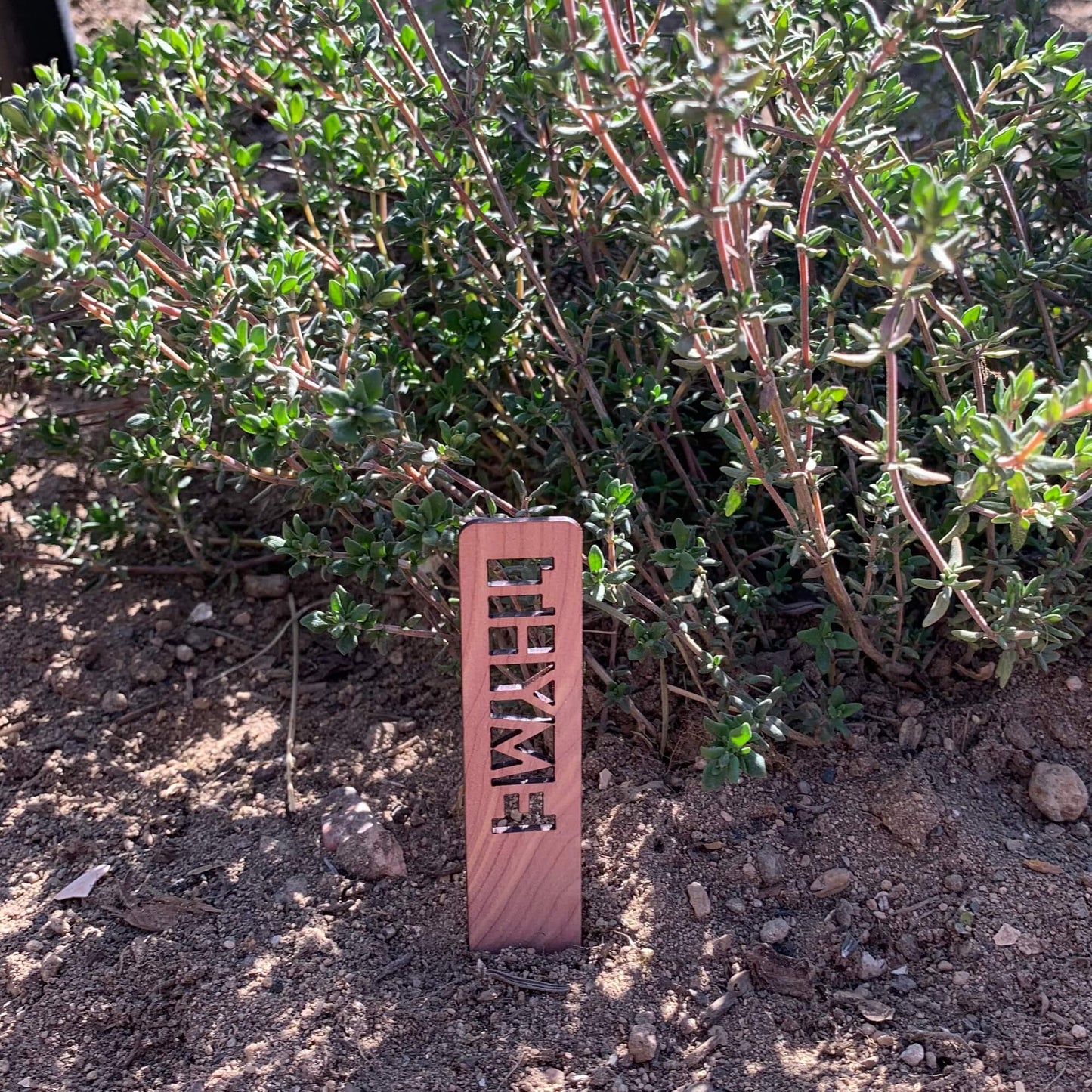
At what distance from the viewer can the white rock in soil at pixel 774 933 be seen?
6.38 ft

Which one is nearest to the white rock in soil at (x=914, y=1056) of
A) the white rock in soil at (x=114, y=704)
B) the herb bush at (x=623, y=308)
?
the herb bush at (x=623, y=308)

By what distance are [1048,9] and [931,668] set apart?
2205mm

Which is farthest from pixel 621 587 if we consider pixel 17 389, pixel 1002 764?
pixel 17 389

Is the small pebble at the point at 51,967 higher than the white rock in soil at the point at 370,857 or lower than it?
lower

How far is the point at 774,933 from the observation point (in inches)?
76.6

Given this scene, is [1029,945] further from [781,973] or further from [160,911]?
[160,911]

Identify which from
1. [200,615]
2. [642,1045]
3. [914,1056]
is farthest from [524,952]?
[200,615]

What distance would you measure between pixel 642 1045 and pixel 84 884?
1049 millimetres

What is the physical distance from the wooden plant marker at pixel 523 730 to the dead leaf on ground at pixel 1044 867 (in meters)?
0.78

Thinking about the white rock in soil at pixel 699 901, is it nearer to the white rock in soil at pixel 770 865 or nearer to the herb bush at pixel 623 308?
the white rock in soil at pixel 770 865

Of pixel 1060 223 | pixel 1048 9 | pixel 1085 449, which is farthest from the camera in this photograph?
pixel 1048 9

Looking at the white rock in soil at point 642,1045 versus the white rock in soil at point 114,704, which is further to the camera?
the white rock in soil at point 114,704

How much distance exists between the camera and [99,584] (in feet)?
8.68

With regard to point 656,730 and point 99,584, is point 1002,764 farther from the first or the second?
point 99,584
